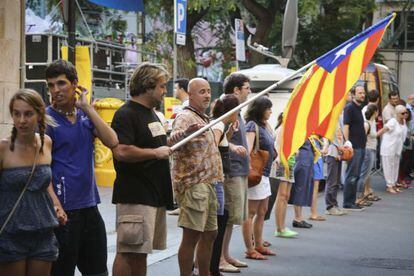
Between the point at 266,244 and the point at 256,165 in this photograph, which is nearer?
the point at 256,165

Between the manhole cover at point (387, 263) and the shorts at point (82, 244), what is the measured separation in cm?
466

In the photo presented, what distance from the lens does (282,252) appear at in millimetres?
10891

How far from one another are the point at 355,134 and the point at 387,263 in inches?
220

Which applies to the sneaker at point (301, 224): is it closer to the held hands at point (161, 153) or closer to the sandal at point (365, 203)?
the sandal at point (365, 203)

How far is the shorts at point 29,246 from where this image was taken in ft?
17.6

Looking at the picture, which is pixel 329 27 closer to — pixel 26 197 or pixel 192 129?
pixel 192 129

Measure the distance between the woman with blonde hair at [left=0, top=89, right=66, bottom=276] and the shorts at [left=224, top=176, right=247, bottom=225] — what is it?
133 inches

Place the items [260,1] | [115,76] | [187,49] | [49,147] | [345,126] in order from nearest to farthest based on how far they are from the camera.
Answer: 1. [49,147]
2. [345,126]
3. [115,76]
4. [187,49]
5. [260,1]

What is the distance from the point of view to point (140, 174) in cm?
645

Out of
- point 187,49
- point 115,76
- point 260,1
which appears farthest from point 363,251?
point 260,1

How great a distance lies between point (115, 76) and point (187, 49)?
286 inches

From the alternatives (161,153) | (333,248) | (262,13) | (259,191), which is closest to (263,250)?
(259,191)

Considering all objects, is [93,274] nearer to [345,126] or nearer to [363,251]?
[363,251]

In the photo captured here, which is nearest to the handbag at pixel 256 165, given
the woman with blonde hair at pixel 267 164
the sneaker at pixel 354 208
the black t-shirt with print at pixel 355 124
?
the woman with blonde hair at pixel 267 164
